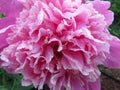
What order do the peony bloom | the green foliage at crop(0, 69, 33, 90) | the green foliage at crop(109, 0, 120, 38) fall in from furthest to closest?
the green foliage at crop(109, 0, 120, 38)
the green foliage at crop(0, 69, 33, 90)
the peony bloom

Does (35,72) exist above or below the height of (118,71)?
above

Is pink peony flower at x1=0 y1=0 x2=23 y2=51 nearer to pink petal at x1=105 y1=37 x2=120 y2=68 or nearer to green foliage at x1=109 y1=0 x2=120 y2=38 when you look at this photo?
pink petal at x1=105 y1=37 x2=120 y2=68

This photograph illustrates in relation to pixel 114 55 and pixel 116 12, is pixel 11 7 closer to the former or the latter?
pixel 114 55

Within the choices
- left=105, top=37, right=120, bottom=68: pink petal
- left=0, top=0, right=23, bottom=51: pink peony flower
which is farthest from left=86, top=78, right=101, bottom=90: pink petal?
left=0, top=0, right=23, bottom=51: pink peony flower

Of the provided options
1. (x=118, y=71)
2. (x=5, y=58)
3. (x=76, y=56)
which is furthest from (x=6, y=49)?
(x=118, y=71)

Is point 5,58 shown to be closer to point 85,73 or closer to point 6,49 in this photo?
point 6,49

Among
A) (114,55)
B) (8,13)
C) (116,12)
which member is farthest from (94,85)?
(116,12)

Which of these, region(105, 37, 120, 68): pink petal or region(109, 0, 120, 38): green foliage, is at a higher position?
region(105, 37, 120, 68): pink petal

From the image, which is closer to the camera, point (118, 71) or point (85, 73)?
point (85, 73)

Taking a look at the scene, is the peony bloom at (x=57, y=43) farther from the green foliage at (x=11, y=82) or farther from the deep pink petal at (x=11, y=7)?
the green foliage at (x=11, y=82)
